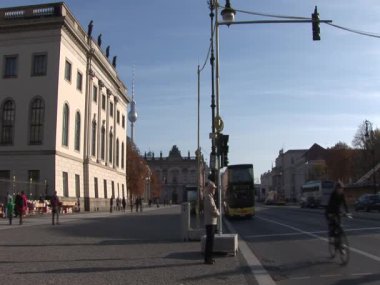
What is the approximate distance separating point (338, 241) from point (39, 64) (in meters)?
40.4

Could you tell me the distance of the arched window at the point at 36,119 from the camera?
47.7m

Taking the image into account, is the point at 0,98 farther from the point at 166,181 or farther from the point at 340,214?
the point at 166,181

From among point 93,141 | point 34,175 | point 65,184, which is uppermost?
point 93,141

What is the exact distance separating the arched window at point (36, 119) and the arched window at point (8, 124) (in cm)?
182

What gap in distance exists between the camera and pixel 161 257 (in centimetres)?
1423

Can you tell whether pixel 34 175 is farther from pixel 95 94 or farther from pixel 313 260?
pixel 313 260

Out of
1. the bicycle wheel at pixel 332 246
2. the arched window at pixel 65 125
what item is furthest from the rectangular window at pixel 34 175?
the bicycle wheel at pixel 332 246

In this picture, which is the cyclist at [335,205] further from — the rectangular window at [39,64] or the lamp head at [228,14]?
the rectangular window at [39,64]

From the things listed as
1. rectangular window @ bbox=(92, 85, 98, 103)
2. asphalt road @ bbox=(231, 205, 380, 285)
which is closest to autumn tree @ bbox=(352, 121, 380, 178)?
rectangular window @ bbox=(92, 85, 98, 103)

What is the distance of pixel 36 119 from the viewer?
4806 centimetres

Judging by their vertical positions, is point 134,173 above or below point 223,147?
above

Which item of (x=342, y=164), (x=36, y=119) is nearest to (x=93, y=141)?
(x=36, y=119)

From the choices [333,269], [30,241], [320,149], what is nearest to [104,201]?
[30,241]

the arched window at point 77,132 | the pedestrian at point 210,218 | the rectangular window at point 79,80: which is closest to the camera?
the pedestrian at point 210,218
